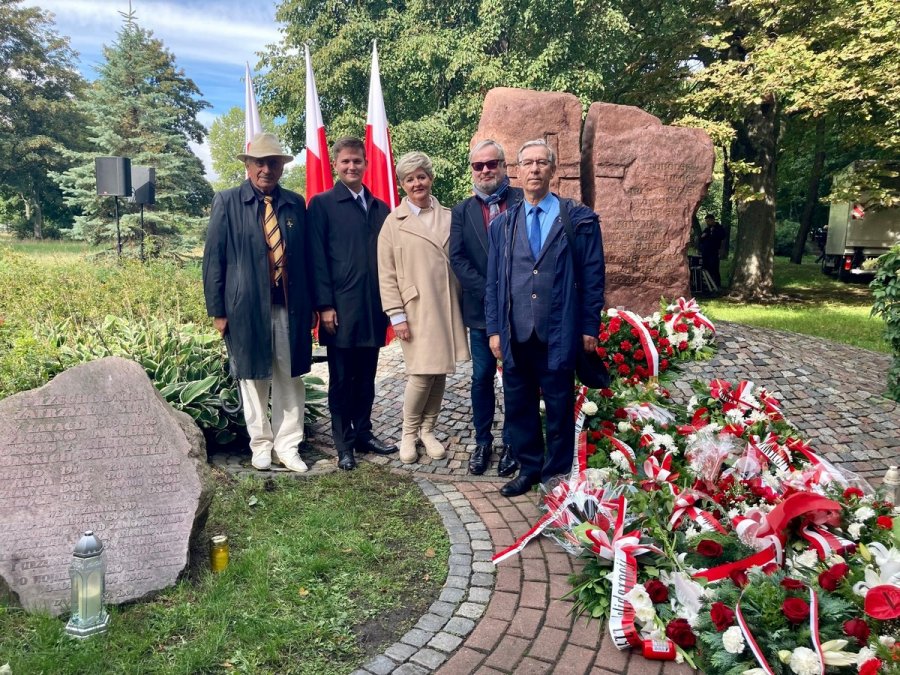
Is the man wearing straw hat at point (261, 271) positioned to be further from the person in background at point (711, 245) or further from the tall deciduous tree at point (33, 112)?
the tall deciduous tree at point (33, 112)

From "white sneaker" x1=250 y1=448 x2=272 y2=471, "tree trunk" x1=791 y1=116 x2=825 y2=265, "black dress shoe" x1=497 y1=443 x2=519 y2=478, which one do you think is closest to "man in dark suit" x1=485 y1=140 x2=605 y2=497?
"black dress shoe" x1=497 y1=443 x2=519 y2=478

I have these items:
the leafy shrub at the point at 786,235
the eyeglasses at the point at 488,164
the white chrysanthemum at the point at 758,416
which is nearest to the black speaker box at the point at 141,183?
the eyeglasses at the point at 488,164

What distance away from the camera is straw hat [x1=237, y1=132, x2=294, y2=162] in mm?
3855

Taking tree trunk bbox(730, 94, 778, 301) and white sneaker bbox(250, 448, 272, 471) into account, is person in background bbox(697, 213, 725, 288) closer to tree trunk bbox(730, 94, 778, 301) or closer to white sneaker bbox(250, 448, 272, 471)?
tree trunk bbox(730, 94, 778, 301)

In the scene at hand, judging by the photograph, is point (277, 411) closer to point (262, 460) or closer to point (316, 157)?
point (262, 460)

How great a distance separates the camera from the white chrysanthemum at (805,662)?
2125 mm

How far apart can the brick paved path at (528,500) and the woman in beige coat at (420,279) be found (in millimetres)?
807

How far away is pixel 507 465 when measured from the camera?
4.21 m

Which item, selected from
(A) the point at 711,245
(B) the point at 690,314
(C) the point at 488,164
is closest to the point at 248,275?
(C) the point at 488,164

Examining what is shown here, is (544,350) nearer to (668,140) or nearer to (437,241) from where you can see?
(437,241)

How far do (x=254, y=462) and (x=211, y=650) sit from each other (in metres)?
1.89

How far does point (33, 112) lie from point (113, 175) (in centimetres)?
2846

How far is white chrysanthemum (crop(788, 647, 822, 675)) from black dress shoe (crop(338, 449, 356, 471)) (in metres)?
2.81

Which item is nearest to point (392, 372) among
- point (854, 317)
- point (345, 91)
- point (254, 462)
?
point (254, 462)
